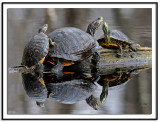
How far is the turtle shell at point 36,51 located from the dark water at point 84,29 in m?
0.42

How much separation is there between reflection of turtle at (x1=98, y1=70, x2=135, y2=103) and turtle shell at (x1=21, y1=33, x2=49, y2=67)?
1.22 metres

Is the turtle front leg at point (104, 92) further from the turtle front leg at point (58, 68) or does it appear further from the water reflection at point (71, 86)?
the turtle front leg at point (58, 68)

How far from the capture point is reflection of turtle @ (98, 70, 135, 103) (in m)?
4.61

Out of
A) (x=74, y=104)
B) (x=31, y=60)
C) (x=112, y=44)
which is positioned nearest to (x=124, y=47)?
(x=112, y=44)

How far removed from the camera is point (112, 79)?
520 centimetres

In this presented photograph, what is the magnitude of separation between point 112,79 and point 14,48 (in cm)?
→ 406

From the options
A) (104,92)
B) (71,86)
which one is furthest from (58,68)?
(104,92)

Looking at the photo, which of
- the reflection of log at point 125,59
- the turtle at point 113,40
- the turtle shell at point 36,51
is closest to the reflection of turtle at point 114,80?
the reflection of log at point 125,59

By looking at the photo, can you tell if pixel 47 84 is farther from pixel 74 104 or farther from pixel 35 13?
pixel 35 13

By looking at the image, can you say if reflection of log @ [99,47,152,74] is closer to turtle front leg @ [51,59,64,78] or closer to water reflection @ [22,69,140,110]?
water reflection @ [22,69,140,110]

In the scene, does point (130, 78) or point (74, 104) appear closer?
point (74, 104)

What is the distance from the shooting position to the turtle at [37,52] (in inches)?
205

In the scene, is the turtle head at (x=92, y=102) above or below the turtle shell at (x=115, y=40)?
below

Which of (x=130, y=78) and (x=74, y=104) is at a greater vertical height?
(x=130, y=78)
